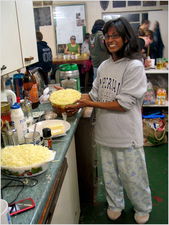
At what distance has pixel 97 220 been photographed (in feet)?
6.21

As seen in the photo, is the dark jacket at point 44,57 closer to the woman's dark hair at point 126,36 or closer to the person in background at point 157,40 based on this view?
the woman's dark hair at point 126,36

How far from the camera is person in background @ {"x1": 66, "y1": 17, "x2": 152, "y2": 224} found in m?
1.46

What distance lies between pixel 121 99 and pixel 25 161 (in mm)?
766

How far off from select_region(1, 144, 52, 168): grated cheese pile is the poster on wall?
6.33 metres

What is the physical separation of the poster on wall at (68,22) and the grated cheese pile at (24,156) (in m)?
6.33

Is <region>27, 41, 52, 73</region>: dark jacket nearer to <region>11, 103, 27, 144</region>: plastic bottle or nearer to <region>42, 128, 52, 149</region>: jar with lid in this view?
<region>11, 103, 27, 144</region>: plastic bottle

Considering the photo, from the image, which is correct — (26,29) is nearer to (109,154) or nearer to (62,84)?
(62,84)

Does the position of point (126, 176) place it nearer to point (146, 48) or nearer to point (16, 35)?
point (16, 35)

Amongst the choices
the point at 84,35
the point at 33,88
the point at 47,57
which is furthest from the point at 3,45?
the point at 84,35

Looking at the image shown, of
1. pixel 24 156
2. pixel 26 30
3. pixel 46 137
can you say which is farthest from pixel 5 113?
pixel 26 30

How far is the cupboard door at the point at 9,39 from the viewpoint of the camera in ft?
3.89

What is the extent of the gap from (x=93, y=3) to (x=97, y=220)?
20.0 ft

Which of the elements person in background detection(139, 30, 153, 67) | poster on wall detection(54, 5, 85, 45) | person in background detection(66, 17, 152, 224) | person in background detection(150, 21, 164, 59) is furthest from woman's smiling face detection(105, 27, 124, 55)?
poster on wall detection(54, 5, 85, 45)

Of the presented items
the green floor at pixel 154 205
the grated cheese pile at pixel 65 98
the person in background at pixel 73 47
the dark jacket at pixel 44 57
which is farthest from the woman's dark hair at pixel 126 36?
the person in background at pixel 73 47
